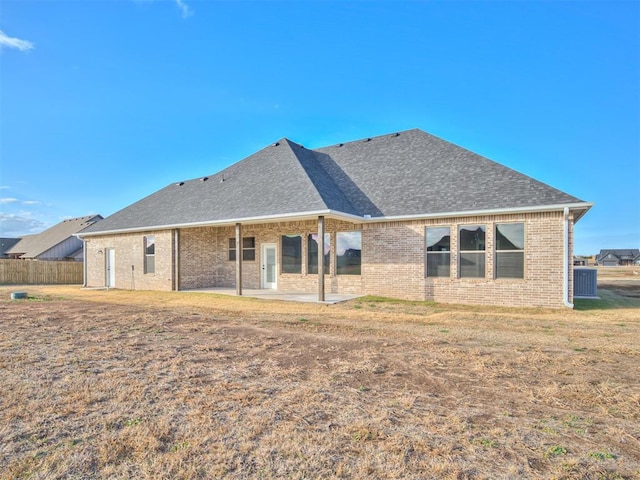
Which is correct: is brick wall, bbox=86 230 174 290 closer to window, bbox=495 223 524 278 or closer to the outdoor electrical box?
window, bbox=495 223 524 278

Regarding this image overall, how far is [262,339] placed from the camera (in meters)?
7.28

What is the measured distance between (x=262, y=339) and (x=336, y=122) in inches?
739

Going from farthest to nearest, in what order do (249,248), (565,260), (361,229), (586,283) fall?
(249,248), (586,283), (361,229), (565,260)

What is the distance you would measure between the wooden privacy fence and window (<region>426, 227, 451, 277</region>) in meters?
26.2

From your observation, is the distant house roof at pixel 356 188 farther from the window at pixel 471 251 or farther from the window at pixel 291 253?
the window at pixel 291 253

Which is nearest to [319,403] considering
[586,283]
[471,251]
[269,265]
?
[471,251]

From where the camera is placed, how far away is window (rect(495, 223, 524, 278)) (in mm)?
11752

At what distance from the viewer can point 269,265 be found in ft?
57.2

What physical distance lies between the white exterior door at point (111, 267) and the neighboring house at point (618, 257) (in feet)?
347

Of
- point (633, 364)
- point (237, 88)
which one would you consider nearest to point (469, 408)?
point (633, 364)

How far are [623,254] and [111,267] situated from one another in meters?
115

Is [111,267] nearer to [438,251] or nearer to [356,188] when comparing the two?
[356,188]

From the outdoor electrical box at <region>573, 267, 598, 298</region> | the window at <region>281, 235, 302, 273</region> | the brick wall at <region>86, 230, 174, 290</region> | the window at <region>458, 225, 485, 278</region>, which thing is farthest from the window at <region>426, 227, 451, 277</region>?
the brick wall at <region>86, 230, 174, 290</region>

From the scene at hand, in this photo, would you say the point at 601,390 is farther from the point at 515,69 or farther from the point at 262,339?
the point at 515,69
